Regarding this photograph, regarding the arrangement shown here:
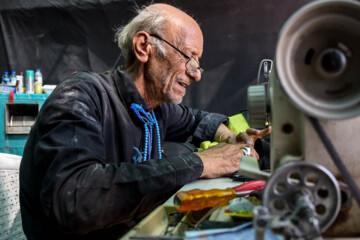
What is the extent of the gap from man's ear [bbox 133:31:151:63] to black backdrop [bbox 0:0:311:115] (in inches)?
81.1

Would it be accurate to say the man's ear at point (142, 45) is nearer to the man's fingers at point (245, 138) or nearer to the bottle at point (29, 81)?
the man's fingers at point (245, 138)

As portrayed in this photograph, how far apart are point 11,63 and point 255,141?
382 centimetres

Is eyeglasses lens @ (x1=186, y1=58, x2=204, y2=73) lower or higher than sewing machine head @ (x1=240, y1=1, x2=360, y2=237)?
higher

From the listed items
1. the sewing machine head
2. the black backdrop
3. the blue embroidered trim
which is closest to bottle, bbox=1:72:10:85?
the black backdrop

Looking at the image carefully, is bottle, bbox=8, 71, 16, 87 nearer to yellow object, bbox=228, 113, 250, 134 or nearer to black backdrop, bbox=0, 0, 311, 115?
black backdrop, bbox=0, 0, 311, 115

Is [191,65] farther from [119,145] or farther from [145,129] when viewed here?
[119,145]

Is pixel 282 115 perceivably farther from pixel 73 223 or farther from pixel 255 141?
pixel 255 141

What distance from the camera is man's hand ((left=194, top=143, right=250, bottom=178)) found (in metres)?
1.24

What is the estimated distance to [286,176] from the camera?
1.85ft

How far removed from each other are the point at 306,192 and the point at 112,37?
3771 mm

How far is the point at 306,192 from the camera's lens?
0.54 m

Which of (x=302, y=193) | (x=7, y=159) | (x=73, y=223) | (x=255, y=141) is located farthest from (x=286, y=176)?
(x=7, y=159)

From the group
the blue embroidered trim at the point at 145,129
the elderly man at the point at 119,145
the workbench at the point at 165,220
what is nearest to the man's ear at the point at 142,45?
the elderly man at the point at 119,145

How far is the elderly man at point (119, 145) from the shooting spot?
0.89m
